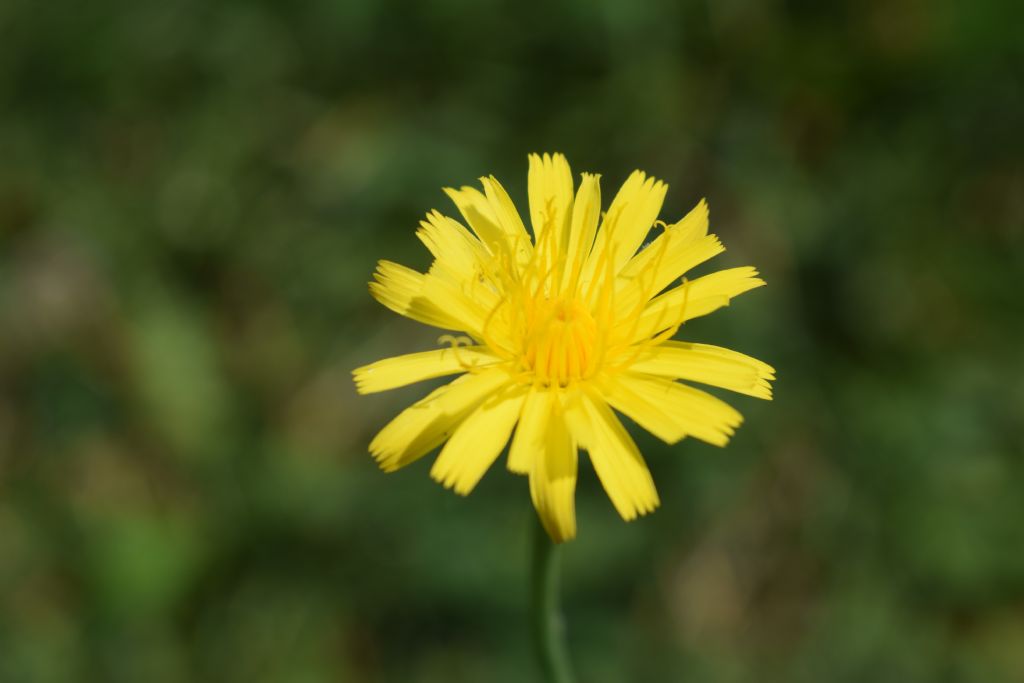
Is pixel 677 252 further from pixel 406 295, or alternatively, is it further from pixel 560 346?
pixel 406 295

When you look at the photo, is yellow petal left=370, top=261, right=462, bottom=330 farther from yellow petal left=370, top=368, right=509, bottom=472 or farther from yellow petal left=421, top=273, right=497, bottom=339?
yellow petal left=370, top=368, right=509, bottom=472

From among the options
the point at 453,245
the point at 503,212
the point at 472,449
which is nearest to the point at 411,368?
the point at 472,449

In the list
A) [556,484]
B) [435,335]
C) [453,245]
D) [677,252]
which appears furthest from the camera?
[435,335]

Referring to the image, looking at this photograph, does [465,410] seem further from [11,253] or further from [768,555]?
[11,253]

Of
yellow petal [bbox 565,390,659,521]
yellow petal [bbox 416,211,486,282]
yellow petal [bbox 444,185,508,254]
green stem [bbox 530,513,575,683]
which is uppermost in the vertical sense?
yellow petal [bbox 444,185,508,254]

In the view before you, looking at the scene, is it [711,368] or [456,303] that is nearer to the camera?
[711,368]

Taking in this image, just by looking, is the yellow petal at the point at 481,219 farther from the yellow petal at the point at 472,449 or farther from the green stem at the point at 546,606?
the green stem at the point at 546,606

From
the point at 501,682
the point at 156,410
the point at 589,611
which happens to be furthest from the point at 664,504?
the point at 156,410

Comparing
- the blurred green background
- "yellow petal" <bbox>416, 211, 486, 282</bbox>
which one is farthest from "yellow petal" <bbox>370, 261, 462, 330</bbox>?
the blurred green background
